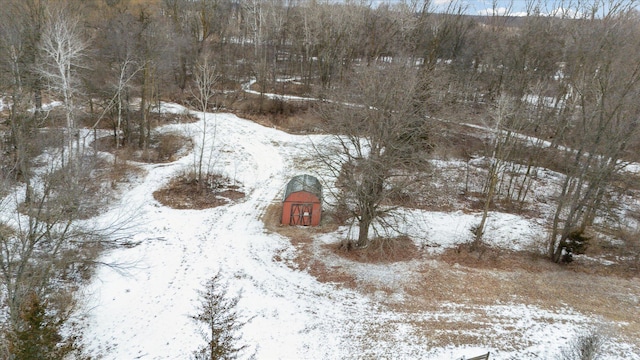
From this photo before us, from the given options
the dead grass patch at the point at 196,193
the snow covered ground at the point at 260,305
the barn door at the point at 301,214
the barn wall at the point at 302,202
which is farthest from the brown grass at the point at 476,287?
the dead grass patch at the point at 196,193

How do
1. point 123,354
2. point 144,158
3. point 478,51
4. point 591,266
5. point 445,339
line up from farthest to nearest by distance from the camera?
point 478,51 → point 144,158 → point 591,266 → point 445,339 → point 123,354

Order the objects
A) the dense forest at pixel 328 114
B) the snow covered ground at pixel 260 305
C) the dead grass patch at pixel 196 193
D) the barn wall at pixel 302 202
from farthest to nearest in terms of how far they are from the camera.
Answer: the dead grass patch at pixel 196 193 → the barn wall at pixel 302 202 → the dense forest at pixel 328 114 → the snow covered ground at pixel 260 305

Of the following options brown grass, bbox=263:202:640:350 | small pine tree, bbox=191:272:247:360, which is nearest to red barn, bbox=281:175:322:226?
brown grass, bbox=263:202:640:350

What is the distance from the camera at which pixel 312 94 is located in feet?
154

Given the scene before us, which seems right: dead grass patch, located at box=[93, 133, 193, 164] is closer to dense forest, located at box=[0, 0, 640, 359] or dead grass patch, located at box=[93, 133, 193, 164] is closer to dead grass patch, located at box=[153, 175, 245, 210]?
dense forest, located at box=[0, 0, 640, 359]

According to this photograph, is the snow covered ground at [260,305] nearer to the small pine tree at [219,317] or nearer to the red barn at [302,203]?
the small pine tree at [219,317]

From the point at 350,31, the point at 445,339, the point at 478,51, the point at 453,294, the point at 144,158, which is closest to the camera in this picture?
the point at 445,339

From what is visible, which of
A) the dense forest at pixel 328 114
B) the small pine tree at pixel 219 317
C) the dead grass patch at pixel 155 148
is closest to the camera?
the small pine tree at pixel 219 317

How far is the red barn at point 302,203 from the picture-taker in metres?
20.3

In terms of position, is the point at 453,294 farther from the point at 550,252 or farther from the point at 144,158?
the point at 144,158

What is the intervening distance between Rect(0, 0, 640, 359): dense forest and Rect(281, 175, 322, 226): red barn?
1407mm

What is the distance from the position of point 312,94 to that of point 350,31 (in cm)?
900

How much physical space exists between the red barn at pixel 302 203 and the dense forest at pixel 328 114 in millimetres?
1407

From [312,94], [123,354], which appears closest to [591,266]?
[123,354]
